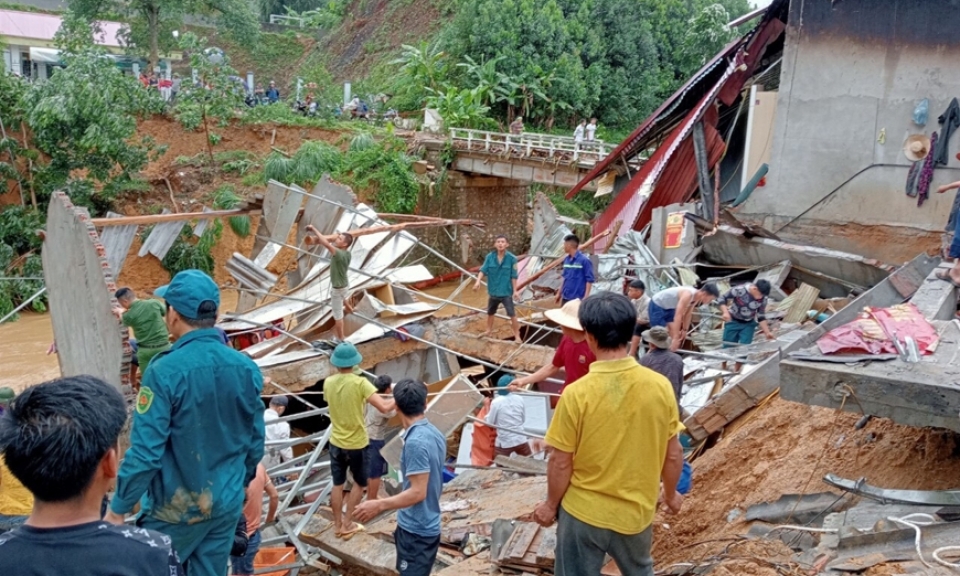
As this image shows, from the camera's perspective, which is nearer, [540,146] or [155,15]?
[540,146]

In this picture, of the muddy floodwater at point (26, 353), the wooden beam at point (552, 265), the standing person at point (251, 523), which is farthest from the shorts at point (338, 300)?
the muddy floodwater at point (26, 353)

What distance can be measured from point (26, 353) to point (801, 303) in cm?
1514

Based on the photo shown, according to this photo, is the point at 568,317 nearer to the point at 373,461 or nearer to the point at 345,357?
the point at 345,357

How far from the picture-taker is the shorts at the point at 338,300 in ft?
33.9

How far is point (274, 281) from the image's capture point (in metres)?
11.3

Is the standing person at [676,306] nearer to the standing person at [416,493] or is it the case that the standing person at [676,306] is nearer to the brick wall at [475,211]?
the standing person at [416,493]

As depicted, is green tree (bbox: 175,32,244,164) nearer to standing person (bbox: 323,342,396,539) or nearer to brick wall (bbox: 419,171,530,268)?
brick wall (bbox: 419,171,530,268)

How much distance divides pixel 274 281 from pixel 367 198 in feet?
44.0

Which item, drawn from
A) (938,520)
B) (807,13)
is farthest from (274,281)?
(938,520)

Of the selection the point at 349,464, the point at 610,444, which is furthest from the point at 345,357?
the point at 610,444

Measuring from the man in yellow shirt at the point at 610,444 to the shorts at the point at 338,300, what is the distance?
7391 mm

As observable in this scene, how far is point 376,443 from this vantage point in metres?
6.26

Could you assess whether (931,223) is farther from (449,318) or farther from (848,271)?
(449,318)

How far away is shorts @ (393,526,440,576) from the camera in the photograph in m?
4.19
